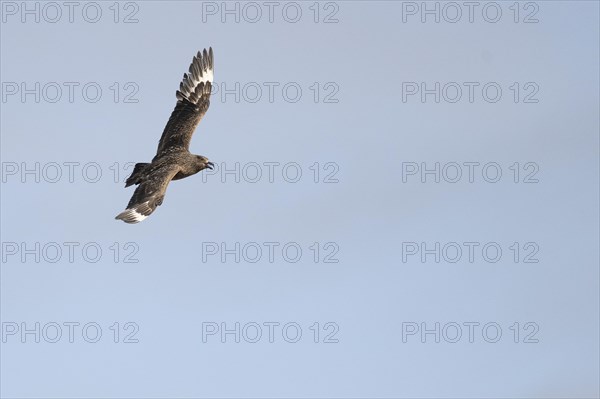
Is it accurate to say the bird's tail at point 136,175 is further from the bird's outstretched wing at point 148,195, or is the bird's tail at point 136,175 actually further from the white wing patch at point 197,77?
the white wing patch at point 197,77

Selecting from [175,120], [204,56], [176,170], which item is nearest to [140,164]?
[176,170]

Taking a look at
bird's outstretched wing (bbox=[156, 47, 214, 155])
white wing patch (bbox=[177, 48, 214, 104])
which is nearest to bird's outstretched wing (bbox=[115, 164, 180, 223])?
bird's outstretched wing (bbox=[156, 47, 214, 155])

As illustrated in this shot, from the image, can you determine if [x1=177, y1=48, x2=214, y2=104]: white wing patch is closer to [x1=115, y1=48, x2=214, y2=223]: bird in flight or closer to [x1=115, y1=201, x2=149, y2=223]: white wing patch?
[x1=115, y1=48, x2=214, y2=223]: bird in flight

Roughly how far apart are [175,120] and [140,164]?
3.64 meters

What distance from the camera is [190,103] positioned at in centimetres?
3747

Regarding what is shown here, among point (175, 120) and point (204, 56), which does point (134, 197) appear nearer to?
point (175, 120)

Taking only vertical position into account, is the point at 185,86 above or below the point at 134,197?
above

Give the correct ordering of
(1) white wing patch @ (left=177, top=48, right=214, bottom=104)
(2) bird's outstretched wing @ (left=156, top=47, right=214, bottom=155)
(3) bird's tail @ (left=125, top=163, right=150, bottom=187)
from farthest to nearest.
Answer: (1) white wing patch @ (left=177, top=48, right=214, bottom=104)
(2) bird's outstretched wing @ (left=156, top=47, right=214, bottom=155)
(3) bird's tail @ (left=125, top=163, right=150, bottom=187)

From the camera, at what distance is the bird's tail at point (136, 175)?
32.7 metres

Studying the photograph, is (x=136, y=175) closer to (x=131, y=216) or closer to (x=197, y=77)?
(x=131, y=216)

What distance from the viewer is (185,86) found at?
124ft

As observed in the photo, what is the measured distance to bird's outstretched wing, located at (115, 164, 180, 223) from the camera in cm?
3117

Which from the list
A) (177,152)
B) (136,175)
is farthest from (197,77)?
(136,175)

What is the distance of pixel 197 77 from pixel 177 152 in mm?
4154
